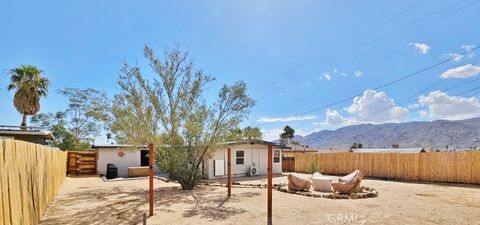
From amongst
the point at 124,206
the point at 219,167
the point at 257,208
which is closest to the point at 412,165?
the point at 219,167

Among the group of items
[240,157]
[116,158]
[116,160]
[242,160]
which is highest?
[240,157]

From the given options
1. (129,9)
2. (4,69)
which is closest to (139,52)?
(129,9)

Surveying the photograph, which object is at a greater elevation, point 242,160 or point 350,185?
point 242,160

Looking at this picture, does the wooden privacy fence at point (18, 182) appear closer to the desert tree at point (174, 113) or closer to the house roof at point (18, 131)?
the desert tree at point (174, 113)

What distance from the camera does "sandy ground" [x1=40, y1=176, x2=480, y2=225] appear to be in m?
7.80

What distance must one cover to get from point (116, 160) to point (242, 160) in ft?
30.5

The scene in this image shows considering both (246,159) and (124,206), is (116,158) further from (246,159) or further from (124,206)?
(124,206)

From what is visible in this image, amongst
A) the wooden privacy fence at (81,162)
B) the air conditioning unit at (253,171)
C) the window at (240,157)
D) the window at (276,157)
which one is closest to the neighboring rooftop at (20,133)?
the wooden privacy fence at (81,162)

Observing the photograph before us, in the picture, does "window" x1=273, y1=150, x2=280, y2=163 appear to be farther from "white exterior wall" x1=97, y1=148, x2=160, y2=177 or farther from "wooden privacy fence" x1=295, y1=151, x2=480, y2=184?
"white exterior wall" x1=97, y1=148, x2=160, y2=177

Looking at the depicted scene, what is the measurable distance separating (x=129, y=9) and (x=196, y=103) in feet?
14.7

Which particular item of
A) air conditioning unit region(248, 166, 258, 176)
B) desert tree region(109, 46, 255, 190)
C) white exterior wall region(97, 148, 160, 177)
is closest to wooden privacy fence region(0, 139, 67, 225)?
desert tree region(109, 46, 255, 190)

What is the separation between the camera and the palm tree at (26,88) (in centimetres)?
2316

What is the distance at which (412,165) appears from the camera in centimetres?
1778

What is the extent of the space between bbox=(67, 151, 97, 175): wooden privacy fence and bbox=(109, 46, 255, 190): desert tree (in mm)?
10220
